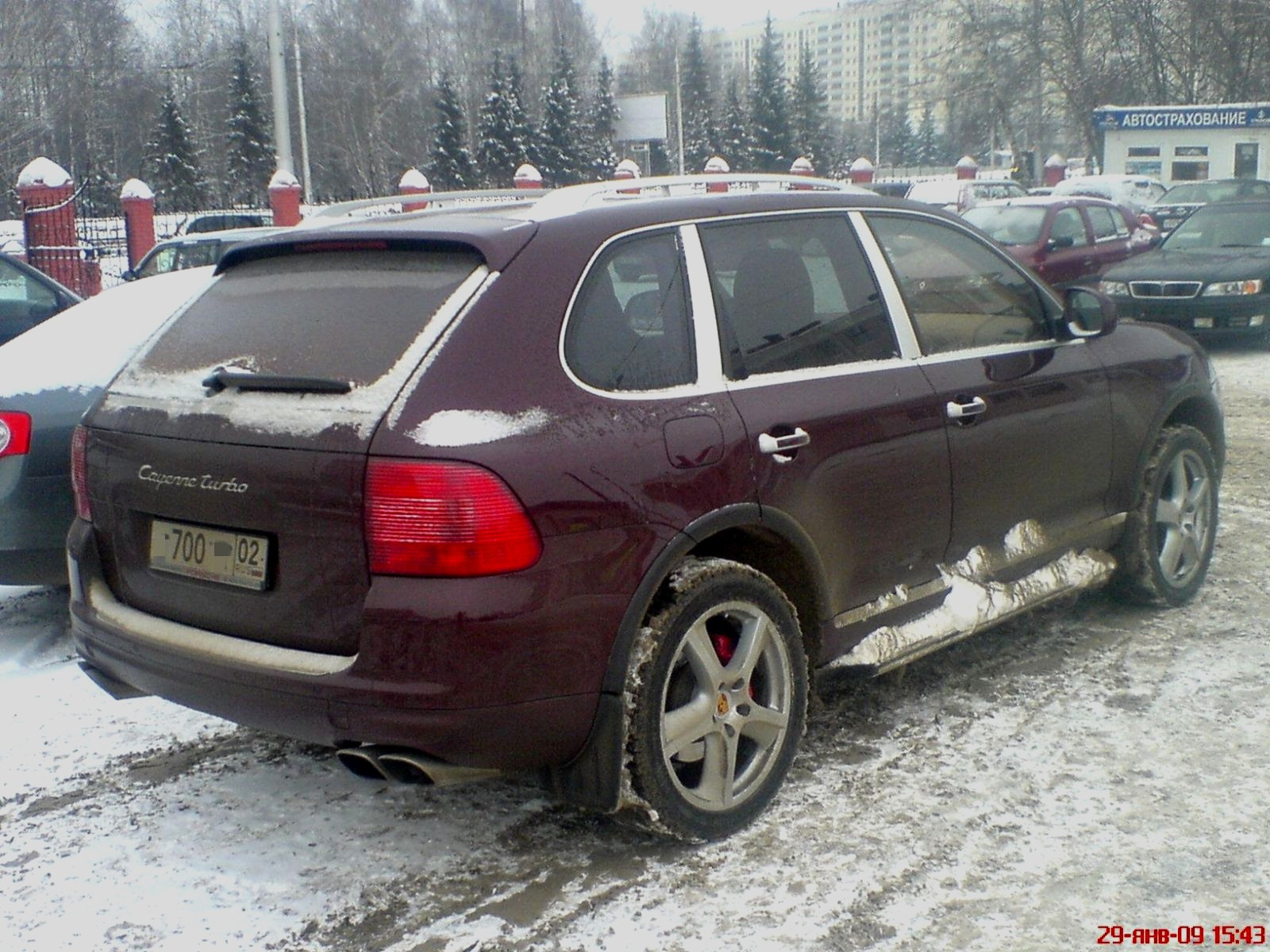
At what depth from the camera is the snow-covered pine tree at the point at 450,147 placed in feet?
190

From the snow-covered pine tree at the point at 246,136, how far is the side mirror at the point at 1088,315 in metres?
58.1

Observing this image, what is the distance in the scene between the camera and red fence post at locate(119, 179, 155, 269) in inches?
913

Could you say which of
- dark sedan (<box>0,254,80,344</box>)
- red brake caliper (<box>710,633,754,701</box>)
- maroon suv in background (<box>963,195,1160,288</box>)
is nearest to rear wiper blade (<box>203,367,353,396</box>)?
red brake caliper (<box>710,633,754,701</box>)

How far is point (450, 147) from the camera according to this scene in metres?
58.0

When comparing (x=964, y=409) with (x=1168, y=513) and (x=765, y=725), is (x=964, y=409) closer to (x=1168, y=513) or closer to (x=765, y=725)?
(x=765, y=725)

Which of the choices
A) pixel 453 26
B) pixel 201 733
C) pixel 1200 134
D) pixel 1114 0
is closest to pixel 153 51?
pixel 453 26

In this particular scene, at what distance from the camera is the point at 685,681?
361 centimetres

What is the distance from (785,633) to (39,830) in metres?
2.11

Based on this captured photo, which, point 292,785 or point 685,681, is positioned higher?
point 685,681

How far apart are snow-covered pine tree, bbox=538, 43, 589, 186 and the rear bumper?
195ft

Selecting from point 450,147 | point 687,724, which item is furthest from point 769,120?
point 687,724

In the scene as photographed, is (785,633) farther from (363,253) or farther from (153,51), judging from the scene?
(153,51)

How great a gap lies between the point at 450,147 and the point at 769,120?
61.2 feet

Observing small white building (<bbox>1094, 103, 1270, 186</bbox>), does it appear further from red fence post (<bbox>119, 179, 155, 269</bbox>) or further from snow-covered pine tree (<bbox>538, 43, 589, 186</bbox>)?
snow-covered pine tree (<bbox>538, 43, 589, 186</bbox>)
